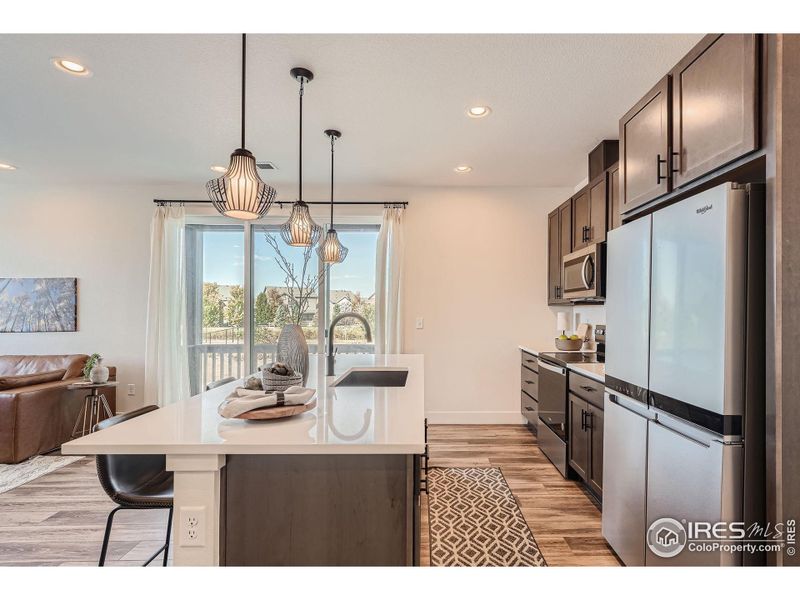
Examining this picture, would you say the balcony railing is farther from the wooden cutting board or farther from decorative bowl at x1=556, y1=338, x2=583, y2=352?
the wooden cutting board

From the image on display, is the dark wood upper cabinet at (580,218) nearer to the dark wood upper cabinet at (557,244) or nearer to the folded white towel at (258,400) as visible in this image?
the dark wood upper cabinet at (557,244)

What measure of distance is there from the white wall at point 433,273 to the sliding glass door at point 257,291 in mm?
481

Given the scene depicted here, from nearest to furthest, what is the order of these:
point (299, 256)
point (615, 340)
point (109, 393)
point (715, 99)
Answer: point (715, 99), point (615, 340), point (109, 393), point (299, 256)

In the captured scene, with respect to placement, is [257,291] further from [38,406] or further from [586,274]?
[586,274]

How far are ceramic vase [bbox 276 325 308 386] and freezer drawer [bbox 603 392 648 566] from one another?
1543mm

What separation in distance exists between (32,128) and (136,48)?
5.65 feet

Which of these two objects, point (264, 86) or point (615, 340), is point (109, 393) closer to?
point (264, 86)

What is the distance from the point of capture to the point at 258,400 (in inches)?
53.2

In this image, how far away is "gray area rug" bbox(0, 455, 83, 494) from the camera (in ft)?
9.47

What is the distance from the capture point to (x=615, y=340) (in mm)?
1925

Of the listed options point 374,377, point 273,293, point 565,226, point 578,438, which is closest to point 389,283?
point 273,293

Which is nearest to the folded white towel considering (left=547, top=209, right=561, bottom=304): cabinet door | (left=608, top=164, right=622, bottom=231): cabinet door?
(left=608, top=164, right=622, bottom=231): cabinet door

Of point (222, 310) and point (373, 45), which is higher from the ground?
point (373, 45)
